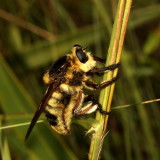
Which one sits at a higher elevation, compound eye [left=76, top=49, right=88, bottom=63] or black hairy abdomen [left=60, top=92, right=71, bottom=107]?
compound eye [left=76, top=49, right=88, bottom=63]

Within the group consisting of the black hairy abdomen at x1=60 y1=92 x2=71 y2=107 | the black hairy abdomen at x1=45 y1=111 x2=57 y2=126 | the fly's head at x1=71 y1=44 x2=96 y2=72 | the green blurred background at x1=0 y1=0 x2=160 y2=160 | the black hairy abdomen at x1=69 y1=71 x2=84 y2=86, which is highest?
the fly's head at x1=71 y1=44 x2=96 y2=72

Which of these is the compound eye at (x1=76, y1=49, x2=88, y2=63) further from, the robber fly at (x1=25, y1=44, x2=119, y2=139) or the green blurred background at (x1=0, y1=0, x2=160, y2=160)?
the green blurred background at (x1=0, y1=0, x2=160, y2=160)

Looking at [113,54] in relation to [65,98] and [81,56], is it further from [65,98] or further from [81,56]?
[65,98]

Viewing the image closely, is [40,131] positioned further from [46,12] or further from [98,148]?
[46,12]

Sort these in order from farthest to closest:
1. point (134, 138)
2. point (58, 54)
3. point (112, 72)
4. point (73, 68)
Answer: point (58, 54), point (134, 138), point (73, 68), point (112, 72)

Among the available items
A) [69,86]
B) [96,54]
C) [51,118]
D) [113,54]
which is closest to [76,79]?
[69,86]

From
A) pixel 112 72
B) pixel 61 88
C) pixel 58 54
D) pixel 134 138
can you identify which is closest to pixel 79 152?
pixel 134 138

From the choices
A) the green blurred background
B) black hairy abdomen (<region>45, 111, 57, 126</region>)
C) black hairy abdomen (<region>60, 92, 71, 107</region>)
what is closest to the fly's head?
black hairy abdomen (<region>60, 92, 71, 107</region>)
